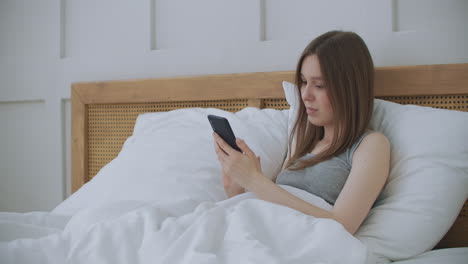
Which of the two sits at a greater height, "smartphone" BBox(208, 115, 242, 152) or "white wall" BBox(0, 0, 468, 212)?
"white wall" BBox(0, 0, 468, 212)

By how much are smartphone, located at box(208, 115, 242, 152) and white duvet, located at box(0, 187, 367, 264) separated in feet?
0.75

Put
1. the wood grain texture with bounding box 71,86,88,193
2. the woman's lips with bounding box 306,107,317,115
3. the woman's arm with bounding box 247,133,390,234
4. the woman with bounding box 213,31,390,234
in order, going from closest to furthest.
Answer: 1. the woman's arm with bounding box 247,133,390,234
2. the woman with bounding box 213,31,390,234
3. the woman's lips with bounding box 306,107,317,115
4. the wood grain texture with bounding box 71,86,88,193

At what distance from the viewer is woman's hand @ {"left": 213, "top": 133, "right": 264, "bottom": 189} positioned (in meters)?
1.15

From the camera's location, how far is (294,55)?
1582 mm

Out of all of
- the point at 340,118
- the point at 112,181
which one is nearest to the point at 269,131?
the point at 340,118

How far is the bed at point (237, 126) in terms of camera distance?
3.45 feet

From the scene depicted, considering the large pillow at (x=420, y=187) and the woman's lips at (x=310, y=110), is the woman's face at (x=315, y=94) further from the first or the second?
the large pillow at (x=420, y=187)

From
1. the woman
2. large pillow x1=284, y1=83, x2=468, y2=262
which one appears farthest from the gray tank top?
large pillow x1=284, y1=83, x2=468, y2=262

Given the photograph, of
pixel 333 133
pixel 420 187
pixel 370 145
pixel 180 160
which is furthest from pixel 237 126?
pixel 420 187

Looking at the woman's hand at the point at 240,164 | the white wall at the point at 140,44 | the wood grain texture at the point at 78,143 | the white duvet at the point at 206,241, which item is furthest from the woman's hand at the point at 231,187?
the wood grain texture at the point at 78,143

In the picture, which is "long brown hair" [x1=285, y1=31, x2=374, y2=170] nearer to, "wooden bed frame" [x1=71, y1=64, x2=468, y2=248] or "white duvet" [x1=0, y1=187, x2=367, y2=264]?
"wooden bed frame" [x1=71, y1=64, x2=468, y2=248]

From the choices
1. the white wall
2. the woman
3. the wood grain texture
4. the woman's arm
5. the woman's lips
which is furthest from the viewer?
the wood grain texture

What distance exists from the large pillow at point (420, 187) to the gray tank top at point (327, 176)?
109mm

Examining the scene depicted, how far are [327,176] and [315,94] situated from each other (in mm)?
232
